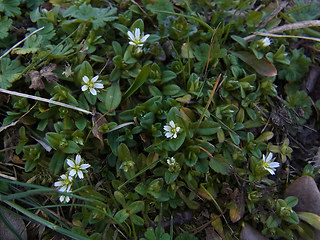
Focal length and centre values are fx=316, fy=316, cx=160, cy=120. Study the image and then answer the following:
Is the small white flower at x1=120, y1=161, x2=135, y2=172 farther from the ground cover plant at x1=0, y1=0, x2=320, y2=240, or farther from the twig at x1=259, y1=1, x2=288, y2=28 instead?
the twig at x1=259, y1=1, x2=288, y2=28

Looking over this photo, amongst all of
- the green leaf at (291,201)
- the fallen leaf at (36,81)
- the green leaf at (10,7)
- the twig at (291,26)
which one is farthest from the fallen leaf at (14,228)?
the twig at (291,26)

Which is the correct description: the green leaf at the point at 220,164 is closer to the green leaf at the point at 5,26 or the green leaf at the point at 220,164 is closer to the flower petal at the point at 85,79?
the flower petal at the point at 85,79

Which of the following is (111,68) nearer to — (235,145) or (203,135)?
(203,135)

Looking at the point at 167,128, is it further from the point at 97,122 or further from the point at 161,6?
the point at 161,6

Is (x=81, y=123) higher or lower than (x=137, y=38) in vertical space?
lower

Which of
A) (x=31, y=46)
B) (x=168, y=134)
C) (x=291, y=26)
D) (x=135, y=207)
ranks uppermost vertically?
(x=291, y=26)

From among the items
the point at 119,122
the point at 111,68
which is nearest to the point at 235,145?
the point at 119,122

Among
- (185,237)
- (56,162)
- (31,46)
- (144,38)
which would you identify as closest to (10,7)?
(31,46)
